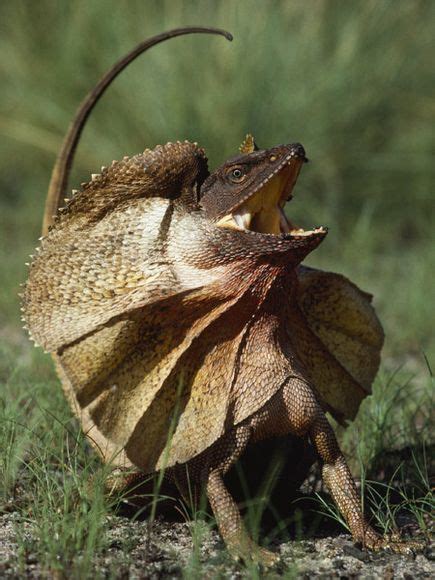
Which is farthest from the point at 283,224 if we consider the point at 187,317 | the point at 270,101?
the point at 270,101

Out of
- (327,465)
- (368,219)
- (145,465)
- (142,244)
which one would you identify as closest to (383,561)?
(327,465)

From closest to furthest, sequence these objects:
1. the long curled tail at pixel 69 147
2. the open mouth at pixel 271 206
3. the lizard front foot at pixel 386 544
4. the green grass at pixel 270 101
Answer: the open mouth at pixel 271 206 → the lizard front foot at pixel 386 544 → the long curled tail at pixel 69 147 → the green grass at pixel 270 101

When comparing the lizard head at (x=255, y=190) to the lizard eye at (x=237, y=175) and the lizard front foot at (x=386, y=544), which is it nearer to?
the lizard eye at (x=237, y=175)

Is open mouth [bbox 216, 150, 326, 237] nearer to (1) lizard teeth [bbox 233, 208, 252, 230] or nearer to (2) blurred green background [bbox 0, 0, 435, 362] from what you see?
(1) lizard teeth [bbox 233, 208, 252, 230]

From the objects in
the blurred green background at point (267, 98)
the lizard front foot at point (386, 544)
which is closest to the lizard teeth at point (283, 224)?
the lizard front foot at point (386, 544)

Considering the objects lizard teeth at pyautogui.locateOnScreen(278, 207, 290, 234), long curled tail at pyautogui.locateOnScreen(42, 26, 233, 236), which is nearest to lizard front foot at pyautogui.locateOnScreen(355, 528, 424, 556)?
lizard teeth at pyautogui.locateOnScreen(278, 207, 290, 234)

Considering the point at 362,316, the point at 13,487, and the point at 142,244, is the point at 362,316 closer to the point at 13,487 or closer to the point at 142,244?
the point at 142,244
